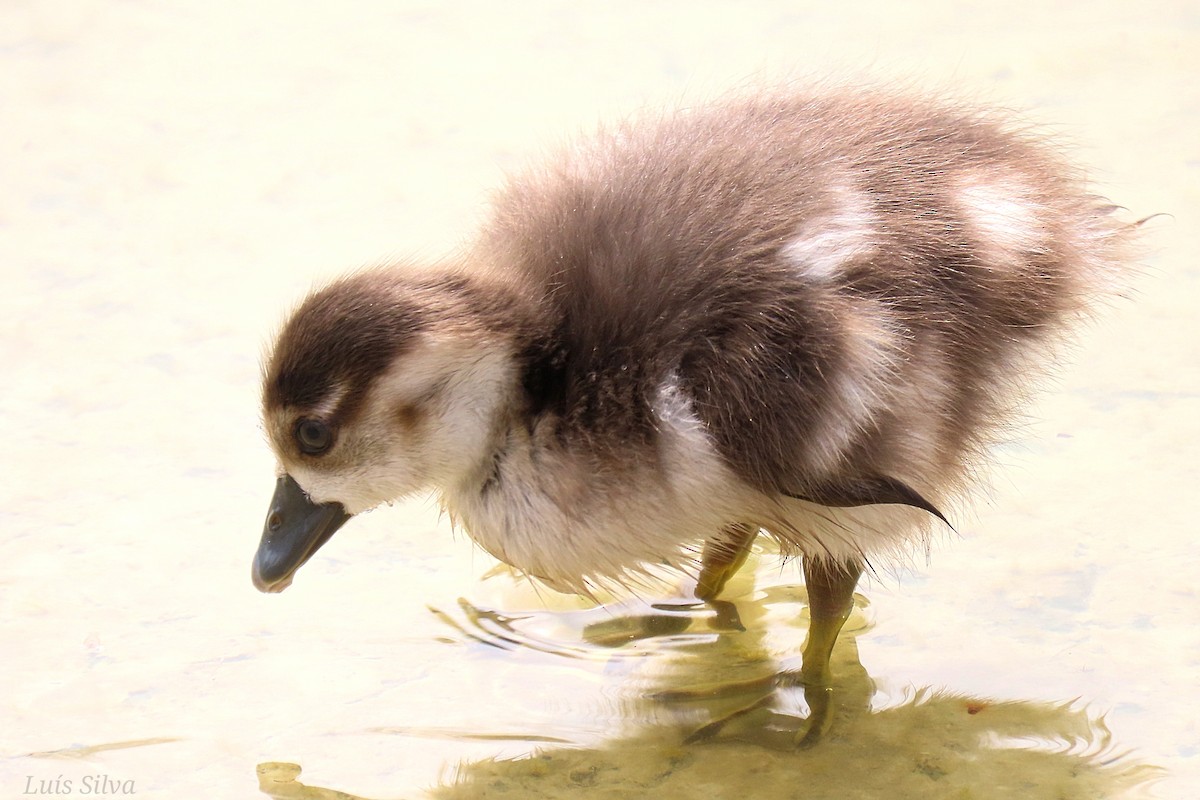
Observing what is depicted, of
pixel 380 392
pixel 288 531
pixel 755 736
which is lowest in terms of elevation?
pixel 755 736

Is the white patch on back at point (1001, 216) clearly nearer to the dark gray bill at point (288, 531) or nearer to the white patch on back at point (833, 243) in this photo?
the white patch on back at point (833, 243)

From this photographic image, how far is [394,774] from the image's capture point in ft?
8.13

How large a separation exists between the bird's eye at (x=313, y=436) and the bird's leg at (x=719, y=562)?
2.47 ft

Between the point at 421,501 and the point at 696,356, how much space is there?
1.13 m

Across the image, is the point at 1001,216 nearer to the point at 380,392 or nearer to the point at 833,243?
the point at 833,243

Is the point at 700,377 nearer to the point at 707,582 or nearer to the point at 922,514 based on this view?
the point at 922,514

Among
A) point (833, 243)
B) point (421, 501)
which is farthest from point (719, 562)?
point (833, 243)

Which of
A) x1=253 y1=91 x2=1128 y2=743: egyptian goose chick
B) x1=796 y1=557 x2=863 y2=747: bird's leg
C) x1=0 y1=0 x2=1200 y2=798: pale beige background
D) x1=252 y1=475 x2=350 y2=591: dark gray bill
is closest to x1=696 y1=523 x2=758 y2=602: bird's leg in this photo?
x1=0 y1=0 x2=1200 y2=798: pale beige background

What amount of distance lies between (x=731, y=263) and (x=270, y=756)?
110 cm

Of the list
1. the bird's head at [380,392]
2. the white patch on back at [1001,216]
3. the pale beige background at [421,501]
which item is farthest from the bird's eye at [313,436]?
the white patch on back at [1001,216]

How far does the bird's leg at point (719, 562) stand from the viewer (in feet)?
9.21

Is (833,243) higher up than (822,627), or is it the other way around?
(833,243)

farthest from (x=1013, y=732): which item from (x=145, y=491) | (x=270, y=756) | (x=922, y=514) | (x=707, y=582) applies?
(x=145, y=491)

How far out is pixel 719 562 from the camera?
2873 millimetres
